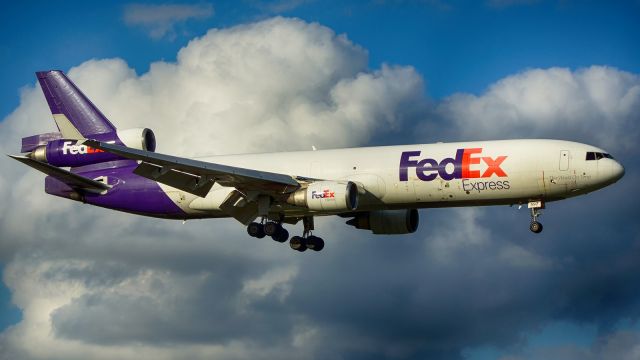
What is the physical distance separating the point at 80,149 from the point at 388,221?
17.8m

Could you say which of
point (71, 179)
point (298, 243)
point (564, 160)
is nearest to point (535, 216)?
point (564, 160)

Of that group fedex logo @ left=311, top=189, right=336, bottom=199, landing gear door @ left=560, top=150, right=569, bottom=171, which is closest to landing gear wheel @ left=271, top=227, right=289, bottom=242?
fedex logo @ left=311, top=189, right=336, bottom=199

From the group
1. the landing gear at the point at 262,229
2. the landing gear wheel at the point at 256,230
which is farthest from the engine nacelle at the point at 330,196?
the landing gear wheel at the point at 256,230

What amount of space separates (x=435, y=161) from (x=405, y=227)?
8346 millimetres

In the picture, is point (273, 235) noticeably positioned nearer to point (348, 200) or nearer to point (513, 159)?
point (348, 200)

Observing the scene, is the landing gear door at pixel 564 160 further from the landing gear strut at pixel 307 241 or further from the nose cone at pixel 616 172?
the landing gear strut at pixel 307 241

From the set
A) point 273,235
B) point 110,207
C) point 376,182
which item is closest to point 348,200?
point 376,182

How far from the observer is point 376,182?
69312mm

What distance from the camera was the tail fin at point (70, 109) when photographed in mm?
77312

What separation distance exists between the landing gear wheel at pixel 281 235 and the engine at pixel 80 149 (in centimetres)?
850

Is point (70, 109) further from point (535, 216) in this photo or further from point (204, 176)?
point (535, 216)

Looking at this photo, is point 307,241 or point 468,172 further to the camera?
point 307,241

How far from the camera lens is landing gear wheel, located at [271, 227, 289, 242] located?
73.3m

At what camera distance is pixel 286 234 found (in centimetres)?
7431
